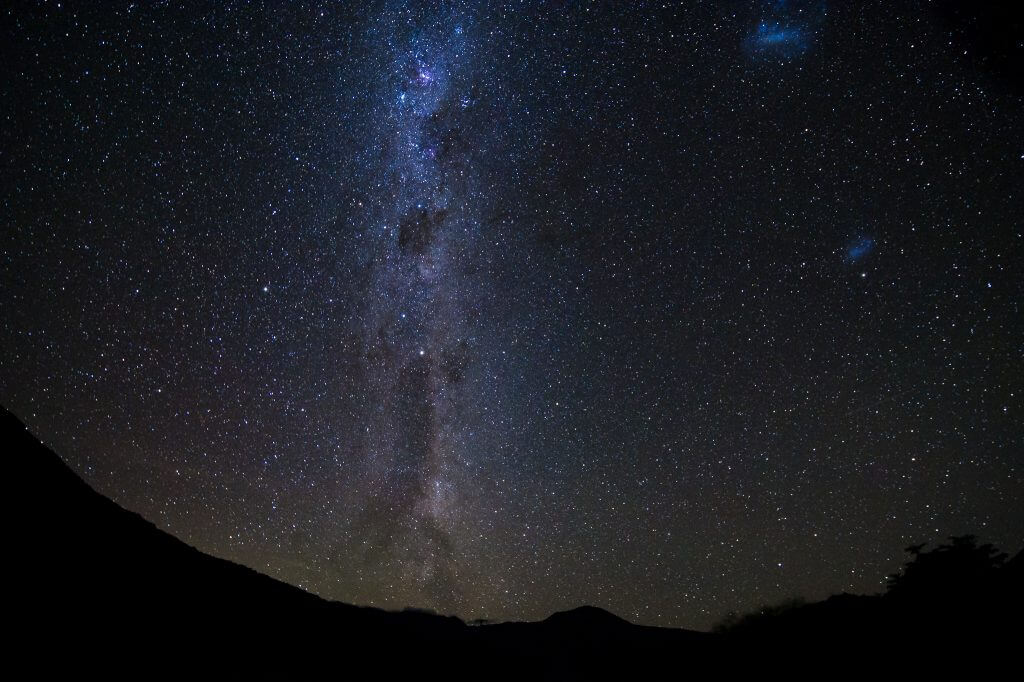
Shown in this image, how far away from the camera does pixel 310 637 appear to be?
1149 cm

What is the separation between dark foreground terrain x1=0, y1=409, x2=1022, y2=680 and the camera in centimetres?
691

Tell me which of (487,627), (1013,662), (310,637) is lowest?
(1013,662)

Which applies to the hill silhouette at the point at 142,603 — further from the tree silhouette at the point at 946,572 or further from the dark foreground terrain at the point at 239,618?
the tree silhouette at the point at 946,572

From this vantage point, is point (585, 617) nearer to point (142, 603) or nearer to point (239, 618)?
point (239, 618)

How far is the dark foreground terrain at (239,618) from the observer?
6910 mm

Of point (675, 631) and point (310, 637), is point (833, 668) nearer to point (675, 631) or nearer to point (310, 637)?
point (310, 637)

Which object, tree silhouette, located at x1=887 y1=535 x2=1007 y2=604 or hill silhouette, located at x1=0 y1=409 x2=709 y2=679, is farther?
tree silhouette, located at x1=887 y1=535 x2=1007 y2=604

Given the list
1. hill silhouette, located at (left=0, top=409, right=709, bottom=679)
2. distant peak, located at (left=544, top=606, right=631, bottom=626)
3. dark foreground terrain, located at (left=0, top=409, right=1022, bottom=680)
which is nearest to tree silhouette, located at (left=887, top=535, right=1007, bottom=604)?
dark foreground terrain, located at (left=0, top=409, right=1022, bottom=680)

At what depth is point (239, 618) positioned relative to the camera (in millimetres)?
10383

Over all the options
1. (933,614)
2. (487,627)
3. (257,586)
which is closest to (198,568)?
(257,586)

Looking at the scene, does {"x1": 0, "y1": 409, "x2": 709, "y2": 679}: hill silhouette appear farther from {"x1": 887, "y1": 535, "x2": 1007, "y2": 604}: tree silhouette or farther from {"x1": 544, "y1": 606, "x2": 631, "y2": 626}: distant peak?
{"x1": 544, "y1": 606, "x2": 631, "y2": 626}: distant peak

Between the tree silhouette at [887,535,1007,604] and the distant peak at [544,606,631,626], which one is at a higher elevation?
the distant peak at [544,606,631,626]

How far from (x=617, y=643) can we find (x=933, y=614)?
60.4 feet

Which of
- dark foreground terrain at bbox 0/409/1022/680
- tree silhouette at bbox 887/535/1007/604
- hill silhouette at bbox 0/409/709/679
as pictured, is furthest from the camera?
tree silhouette at bbox 887/535/1007/604
